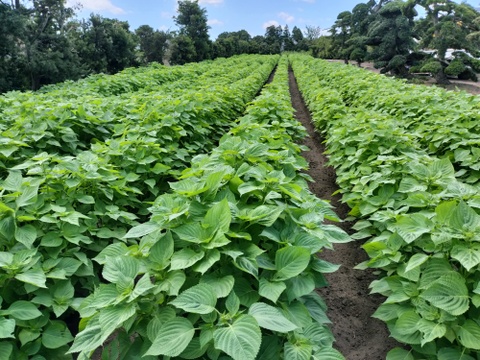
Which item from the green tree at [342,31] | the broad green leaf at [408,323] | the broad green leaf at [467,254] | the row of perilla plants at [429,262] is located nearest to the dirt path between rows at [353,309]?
the row of perilla plants at [429,262]

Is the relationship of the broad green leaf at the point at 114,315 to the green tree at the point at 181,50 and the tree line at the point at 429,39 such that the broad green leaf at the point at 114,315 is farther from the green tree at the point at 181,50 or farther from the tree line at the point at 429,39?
the green tree at the point at 181,50

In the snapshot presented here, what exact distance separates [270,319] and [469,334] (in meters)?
0.98

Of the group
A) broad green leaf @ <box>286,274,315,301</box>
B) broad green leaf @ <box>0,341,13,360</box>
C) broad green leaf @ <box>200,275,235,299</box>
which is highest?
broad green leaf @ <box>200,275,235,299</box>

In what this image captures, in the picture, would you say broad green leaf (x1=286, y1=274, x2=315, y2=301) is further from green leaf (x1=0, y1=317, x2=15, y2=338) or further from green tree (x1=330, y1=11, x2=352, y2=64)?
green tree (x1=330, y1=11, x2=352, y2=64)

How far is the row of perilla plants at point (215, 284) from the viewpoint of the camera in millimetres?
1084

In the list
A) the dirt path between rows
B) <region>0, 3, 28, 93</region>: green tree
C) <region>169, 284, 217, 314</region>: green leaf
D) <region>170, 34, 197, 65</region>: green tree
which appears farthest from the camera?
<region>170, 34, 197, 65</region>: green tree

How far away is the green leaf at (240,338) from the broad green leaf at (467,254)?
1.04 metres

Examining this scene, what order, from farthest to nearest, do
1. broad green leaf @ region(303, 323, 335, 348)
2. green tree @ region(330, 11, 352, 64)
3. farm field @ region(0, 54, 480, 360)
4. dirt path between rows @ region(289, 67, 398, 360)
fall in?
green tree @ region(330, 11, 352, 64)
dirt path between rows @ region(289, 67, 398, 360)
broad green leaf @ region(303, 323, 335, 348)
farm field @ region(0, 54, 480, 360)

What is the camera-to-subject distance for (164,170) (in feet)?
9.84

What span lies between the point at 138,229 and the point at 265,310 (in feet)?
2.20

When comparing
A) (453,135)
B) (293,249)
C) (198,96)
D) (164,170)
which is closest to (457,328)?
(293,249)

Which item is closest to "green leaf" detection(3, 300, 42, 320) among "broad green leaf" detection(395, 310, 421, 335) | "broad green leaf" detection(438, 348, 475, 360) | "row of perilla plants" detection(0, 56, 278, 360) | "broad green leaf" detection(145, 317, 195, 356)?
"row of perilla plants" detection(0, 56, 278, 360)

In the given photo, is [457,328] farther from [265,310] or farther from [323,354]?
[265,310]

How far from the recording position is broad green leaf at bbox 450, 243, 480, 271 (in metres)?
1.44
